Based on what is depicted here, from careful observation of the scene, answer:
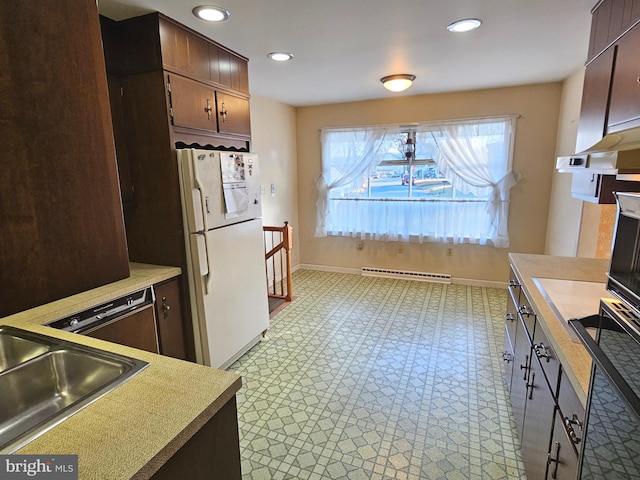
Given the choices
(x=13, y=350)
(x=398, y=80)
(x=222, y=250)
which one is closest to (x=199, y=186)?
(x=222, y=250)

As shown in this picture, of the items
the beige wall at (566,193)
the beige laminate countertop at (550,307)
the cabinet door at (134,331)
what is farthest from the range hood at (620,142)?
the cabinet door at (134,331)

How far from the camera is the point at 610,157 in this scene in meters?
1.40

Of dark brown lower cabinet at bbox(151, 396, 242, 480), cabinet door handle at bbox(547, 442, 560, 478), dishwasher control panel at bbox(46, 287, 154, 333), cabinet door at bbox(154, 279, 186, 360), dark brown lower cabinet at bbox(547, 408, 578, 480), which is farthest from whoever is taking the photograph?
cabinet door at bbox(154, 279, 186, 360)

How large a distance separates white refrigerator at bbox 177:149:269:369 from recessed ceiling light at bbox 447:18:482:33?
1.66 meters

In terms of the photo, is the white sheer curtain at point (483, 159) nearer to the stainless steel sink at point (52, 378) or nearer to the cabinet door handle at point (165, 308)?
the cabinet door handle at point (165, 308)

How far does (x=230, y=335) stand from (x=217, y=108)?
1.71m

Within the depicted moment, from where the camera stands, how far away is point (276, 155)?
4473 millimetres

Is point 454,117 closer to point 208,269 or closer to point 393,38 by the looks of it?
point 393,38

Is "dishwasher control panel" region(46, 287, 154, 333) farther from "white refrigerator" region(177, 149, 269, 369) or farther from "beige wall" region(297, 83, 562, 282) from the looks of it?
"beige wall" region(297, 83, 562, 282)

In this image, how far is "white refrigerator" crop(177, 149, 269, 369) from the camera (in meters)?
2.20

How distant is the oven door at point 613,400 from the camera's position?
613 mm

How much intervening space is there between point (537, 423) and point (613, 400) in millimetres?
957

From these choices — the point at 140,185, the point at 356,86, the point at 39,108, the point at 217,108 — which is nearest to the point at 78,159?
the point at 39,108

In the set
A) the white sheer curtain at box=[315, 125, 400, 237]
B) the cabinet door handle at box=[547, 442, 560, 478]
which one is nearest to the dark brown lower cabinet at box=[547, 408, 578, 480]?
the cabinet door handle at box=[547, 442, 560, 478]
